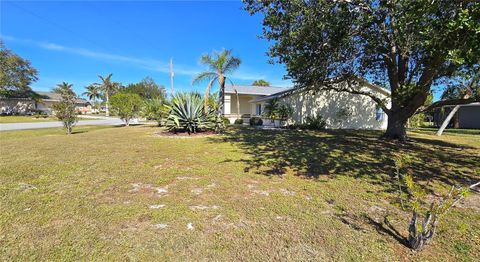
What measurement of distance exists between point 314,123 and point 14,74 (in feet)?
187

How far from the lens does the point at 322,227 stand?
10.7 ft

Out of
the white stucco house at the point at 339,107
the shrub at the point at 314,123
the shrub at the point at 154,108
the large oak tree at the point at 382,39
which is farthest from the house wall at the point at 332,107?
the shrub at the point at 154,108

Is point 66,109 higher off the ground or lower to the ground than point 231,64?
lower

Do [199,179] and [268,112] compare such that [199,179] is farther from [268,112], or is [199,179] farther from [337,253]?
[268,112]

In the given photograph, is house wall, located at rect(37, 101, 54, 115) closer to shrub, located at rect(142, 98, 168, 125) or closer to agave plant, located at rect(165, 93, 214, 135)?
shrub, located at rect(142, 98, 168, 125)

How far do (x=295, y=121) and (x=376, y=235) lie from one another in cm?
1801

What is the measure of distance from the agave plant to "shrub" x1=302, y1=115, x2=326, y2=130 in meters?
9.27

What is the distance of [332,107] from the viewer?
818 inches

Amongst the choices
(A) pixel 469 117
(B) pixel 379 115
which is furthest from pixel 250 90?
(A) pixel 469 117

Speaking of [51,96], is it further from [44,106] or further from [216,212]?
[216,212]

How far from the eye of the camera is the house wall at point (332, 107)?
67.6ft

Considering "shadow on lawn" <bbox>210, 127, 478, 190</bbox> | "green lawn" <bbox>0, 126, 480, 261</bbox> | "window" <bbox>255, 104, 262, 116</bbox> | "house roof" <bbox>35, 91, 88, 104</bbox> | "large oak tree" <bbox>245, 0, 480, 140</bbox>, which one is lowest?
"green lawn" <bbox>0, 126, 480, 261</bbox>

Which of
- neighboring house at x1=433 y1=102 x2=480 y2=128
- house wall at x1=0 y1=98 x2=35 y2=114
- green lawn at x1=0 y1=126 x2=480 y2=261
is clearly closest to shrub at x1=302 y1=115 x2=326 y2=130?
green lawn at x1=0 y1=126 x2=480 y2=261

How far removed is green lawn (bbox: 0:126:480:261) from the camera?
2758mm
